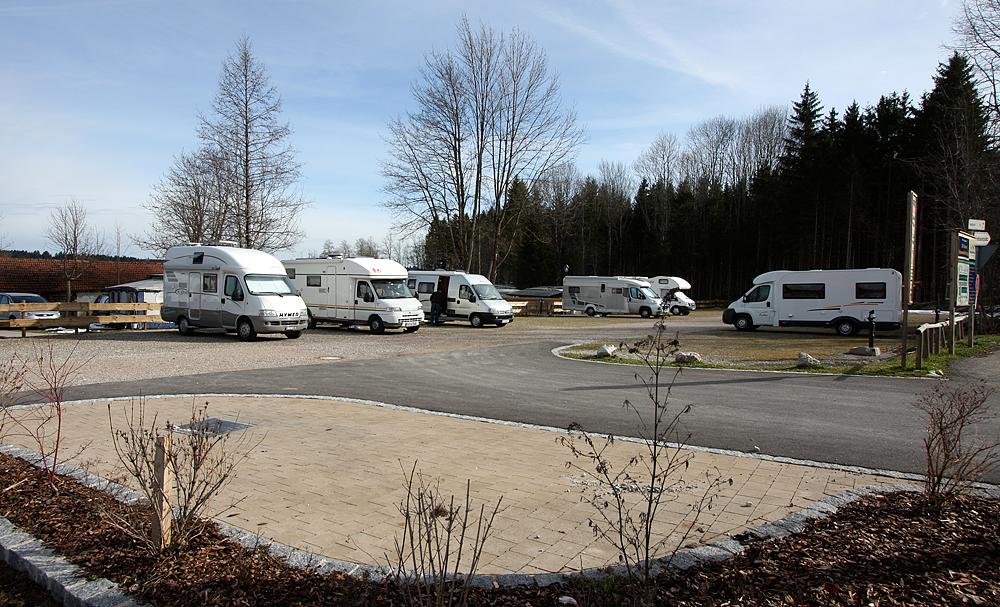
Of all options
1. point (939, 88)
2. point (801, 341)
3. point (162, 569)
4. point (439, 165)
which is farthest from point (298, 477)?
point (939, 88)

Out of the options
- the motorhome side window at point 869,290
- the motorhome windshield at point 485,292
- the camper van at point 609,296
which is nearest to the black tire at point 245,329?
the motorhome windshield at point 485,292

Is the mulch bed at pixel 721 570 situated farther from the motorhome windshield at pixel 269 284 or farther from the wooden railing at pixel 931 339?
the motorhome windshield at pixel 269 284

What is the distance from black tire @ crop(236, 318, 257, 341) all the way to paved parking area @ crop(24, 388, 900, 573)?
38.9ft

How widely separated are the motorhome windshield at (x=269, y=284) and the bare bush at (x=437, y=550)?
54.2 ft

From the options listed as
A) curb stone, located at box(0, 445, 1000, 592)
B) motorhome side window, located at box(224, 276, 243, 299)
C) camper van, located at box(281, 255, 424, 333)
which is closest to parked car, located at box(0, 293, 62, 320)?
motorhome side window, located at box(224, 276, 243, 299)

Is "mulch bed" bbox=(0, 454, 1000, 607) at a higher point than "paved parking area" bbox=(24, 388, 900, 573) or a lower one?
higher

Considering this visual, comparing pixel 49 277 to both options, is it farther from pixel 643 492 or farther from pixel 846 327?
pixel 643 492

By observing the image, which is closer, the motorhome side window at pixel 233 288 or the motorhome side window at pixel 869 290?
the motorhome side window at pixel 233 288

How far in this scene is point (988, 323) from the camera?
24391 millimetres

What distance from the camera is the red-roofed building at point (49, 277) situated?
3650 cm

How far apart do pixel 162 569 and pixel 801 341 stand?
22045 millimetres

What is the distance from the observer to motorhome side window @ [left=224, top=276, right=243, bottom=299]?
20275 mm

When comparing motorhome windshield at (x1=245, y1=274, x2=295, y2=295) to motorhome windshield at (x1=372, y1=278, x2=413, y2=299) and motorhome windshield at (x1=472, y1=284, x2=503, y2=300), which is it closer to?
motorhome windshield at (x1=372, y1=278, x2=413, y2=299)

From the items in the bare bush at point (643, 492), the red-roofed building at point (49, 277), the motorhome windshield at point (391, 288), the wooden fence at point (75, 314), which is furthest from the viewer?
the red-roofed building at point (49, 277)
